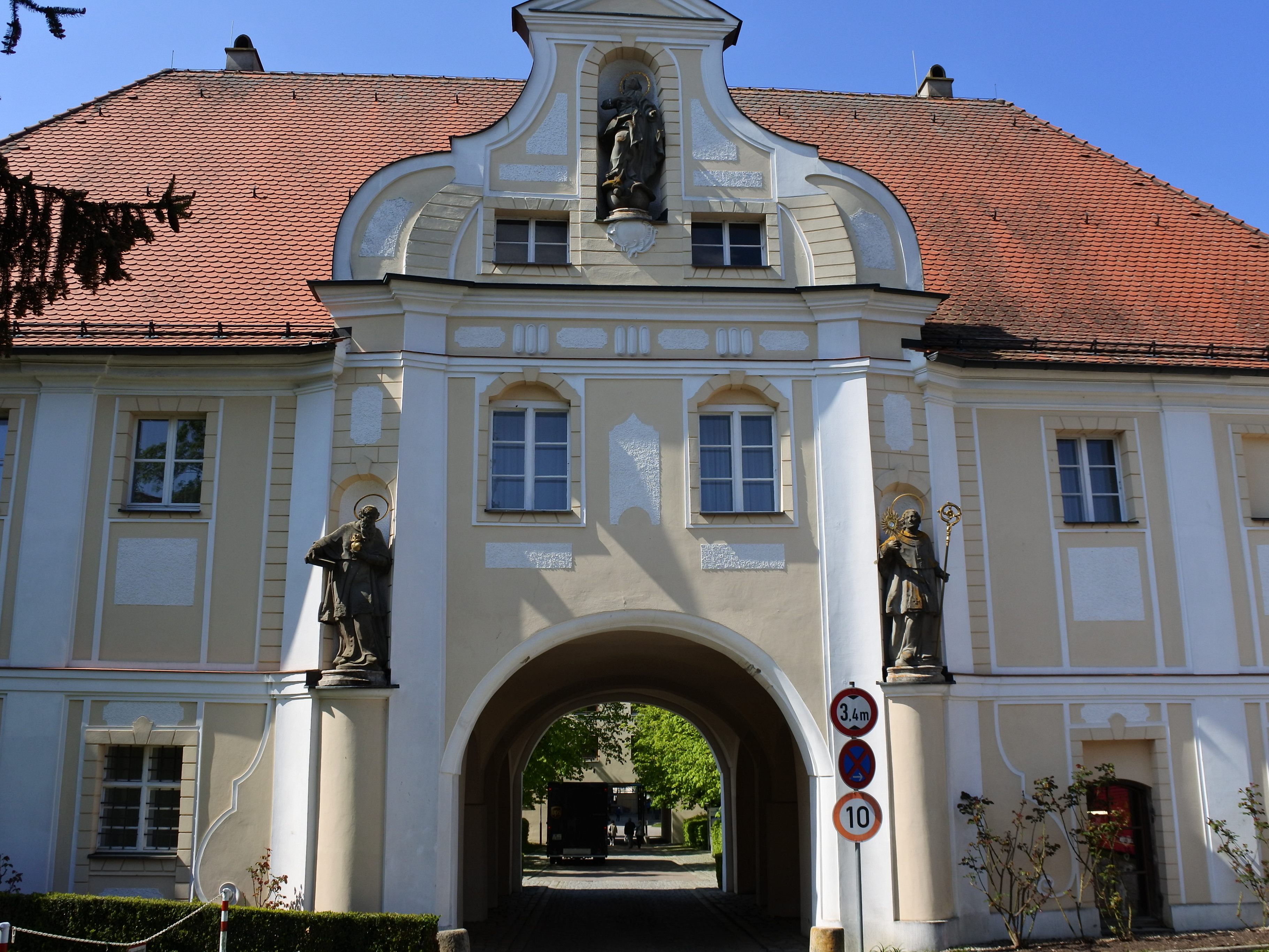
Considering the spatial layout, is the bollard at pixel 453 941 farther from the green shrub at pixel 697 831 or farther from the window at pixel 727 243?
the green shrub at pixel 697 831

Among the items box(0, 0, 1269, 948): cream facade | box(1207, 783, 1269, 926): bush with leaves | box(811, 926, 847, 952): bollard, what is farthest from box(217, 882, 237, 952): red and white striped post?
box(1207, 783, 1269, 926): bush with leaves

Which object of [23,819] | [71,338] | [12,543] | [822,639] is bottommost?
[23,819]

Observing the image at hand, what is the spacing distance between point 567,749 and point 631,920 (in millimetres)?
18102

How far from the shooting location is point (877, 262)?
1689cm

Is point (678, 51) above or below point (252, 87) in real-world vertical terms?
below

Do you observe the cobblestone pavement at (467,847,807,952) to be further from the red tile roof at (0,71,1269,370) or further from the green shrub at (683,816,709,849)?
the green shrub at (683,816,709,849)

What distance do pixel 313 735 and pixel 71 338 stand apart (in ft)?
20.1

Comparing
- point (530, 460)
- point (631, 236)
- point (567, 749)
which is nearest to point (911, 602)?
point (530, 460)

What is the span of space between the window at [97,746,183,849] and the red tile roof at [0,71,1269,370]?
17.0ft

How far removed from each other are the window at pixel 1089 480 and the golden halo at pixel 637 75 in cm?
730

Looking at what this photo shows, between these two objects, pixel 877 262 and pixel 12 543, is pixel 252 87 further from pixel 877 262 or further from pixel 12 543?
pixel 877 262

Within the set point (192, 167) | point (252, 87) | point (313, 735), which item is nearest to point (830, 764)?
point (313, 735)

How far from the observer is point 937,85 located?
26484 millimetres

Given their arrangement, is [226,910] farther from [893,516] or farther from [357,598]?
[893,516]
